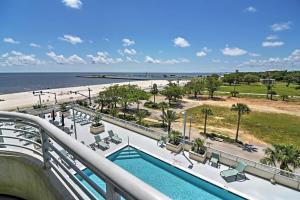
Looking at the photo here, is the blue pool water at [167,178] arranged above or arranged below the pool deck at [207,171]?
below

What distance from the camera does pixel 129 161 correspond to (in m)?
13.2

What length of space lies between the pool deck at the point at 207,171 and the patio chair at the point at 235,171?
0.31 metres

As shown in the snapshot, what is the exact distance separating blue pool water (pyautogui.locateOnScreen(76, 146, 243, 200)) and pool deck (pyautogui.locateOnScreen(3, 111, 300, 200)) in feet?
1.09

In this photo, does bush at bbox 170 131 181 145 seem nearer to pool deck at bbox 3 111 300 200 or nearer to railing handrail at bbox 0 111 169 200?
pool deck at bbox 3 111 300 200

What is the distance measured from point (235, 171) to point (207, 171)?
1643 mm

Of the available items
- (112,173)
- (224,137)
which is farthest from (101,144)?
(112,173)

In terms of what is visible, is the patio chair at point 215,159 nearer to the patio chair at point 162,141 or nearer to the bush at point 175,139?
the bush at point 175,139

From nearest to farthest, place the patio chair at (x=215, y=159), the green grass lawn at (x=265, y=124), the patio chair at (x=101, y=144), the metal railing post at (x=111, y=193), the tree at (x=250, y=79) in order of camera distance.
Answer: the metal railing post at (x=111, y=193), the patio chair at (x=215, y=159), the patio chair at (x=101, y=144), the green grass lawn at (x=265, y=124), the tree at (x=250, y=79)

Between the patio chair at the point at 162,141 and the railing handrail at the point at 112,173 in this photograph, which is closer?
the railing handrail at the point at 112,173

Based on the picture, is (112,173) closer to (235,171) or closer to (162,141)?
(235,171)

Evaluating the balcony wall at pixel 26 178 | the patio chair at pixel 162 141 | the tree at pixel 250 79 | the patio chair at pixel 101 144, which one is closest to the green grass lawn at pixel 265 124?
the patio chair at pixel 162 141

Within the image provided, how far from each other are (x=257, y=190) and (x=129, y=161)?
796 cm

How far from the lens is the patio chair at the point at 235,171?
11.1m

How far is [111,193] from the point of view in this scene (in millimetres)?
1262
